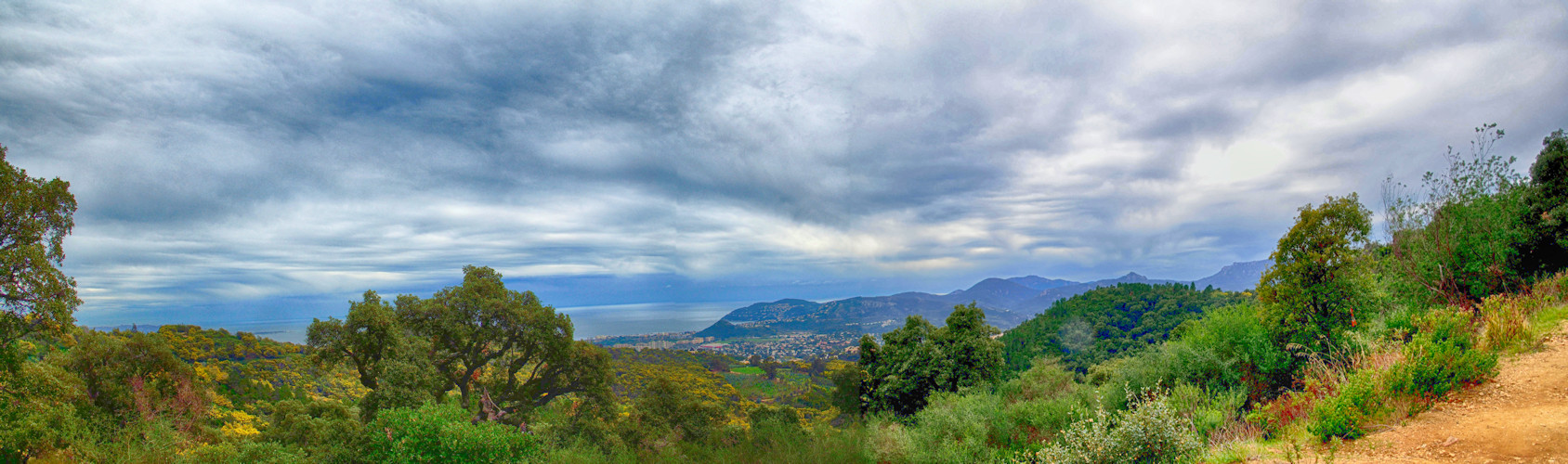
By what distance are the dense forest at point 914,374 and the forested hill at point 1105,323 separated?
1627 inches

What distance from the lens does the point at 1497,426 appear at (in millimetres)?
6406

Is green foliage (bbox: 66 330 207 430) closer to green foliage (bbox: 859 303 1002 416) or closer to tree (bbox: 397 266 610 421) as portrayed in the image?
tree (bbox: 397 266 610 421)

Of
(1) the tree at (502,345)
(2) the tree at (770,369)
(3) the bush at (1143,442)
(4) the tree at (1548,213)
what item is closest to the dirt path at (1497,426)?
(3) the bush at (1143,442)

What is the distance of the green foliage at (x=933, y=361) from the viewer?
83.4ft

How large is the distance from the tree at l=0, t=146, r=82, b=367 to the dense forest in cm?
4

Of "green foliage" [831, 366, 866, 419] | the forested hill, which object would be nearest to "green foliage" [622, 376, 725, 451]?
"green foliage" [831, 366, 866, 419]

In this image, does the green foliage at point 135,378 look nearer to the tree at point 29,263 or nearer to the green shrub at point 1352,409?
the tree at point 29,263

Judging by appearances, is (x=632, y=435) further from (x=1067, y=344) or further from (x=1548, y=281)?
(x=1067, y=344)

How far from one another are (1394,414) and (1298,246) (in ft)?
37.5

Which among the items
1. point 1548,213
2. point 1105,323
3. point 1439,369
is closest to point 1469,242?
point 1548,213

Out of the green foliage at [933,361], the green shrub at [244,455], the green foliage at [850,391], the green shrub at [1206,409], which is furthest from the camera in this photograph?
the green foliage at [850,391]

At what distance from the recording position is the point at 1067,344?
65438 millimetres

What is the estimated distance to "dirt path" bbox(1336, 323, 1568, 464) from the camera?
584 centimetres

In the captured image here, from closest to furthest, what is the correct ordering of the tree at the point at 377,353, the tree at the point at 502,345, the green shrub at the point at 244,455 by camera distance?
1. the green shrub at the point at 244,455
2. the tree at the point at 377,353
3. the tree at the point at 502,345
